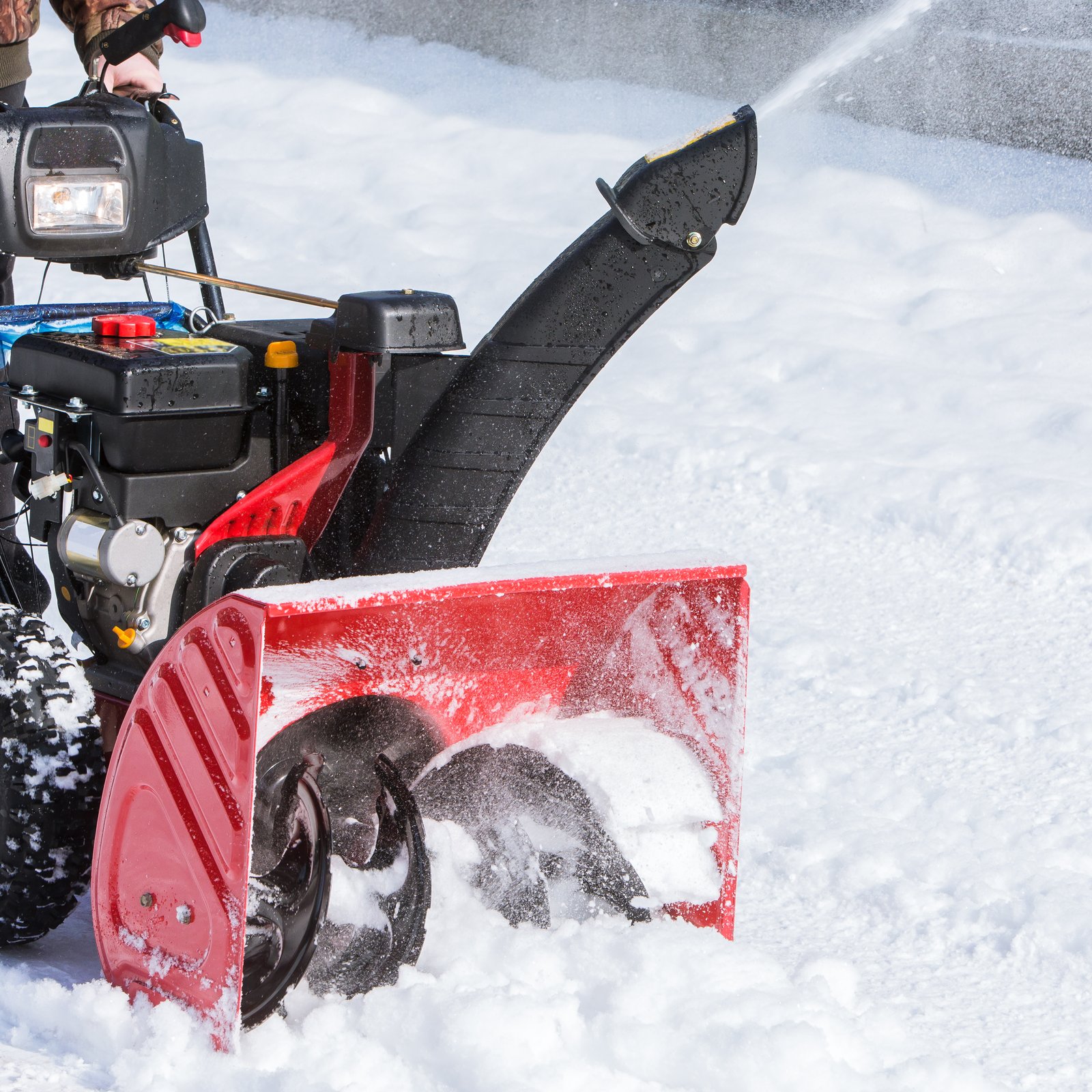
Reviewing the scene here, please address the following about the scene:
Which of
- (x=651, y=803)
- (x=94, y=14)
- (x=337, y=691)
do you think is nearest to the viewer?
(x=337, y=691)

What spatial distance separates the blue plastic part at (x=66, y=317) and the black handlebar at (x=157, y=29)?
431 millimetres

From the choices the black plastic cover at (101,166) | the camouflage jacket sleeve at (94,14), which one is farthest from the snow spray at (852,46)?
the black plastic cover at (101,166)

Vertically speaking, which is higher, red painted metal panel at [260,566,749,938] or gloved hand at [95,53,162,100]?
gloved hand at [95,53,162,100]

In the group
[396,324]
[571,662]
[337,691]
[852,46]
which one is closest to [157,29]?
[396,324]

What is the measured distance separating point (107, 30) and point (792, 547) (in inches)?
94.0

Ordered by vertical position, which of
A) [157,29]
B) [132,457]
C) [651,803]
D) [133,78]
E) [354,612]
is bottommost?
Result: [651,803]

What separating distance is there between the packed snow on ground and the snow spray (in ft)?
3.01

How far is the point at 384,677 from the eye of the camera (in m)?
2.06

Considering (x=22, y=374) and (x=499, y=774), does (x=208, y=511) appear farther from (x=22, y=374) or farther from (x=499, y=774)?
(x=499, y=774)

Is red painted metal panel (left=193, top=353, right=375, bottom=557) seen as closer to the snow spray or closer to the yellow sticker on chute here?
the yellow sticker on chute

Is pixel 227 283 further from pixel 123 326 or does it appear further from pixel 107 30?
pixel 107 30

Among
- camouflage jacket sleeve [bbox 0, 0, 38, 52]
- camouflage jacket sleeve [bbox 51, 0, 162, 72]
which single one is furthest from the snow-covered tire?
camouflage jacket sleeve [bbox 0, 0, 38, 52]

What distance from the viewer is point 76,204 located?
2.07 m

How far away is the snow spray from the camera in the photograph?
32.8 ft
